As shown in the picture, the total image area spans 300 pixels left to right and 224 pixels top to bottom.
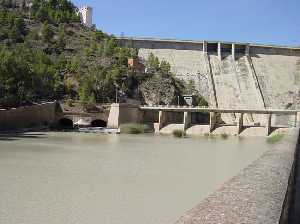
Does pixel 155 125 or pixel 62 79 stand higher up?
pixel 62 79

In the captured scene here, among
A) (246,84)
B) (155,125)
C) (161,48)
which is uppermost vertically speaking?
(161,48)

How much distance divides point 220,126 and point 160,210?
190ft

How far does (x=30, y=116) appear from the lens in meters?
54.7

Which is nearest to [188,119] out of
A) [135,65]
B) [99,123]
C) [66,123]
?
[99,123]

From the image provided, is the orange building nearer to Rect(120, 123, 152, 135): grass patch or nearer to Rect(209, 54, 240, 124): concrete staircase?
Rect(209, 54, 240, 124): concrete staircase

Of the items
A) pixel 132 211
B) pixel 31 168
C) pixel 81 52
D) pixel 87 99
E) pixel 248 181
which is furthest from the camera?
pixel 81 52

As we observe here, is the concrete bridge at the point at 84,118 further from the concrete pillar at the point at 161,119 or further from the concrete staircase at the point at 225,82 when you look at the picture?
the concrete staircase at the point at 225,82

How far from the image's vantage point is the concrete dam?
287ft

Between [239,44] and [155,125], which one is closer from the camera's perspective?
[155,125]

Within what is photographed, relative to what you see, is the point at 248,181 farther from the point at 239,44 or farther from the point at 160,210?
the point at 239,44

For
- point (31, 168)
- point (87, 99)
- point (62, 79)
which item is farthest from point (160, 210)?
point (62, 79)

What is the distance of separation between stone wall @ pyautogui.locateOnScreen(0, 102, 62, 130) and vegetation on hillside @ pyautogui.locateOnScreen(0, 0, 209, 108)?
1.62m

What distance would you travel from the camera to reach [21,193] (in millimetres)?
13523

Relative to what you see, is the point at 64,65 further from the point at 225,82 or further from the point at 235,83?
the point at 235,83
